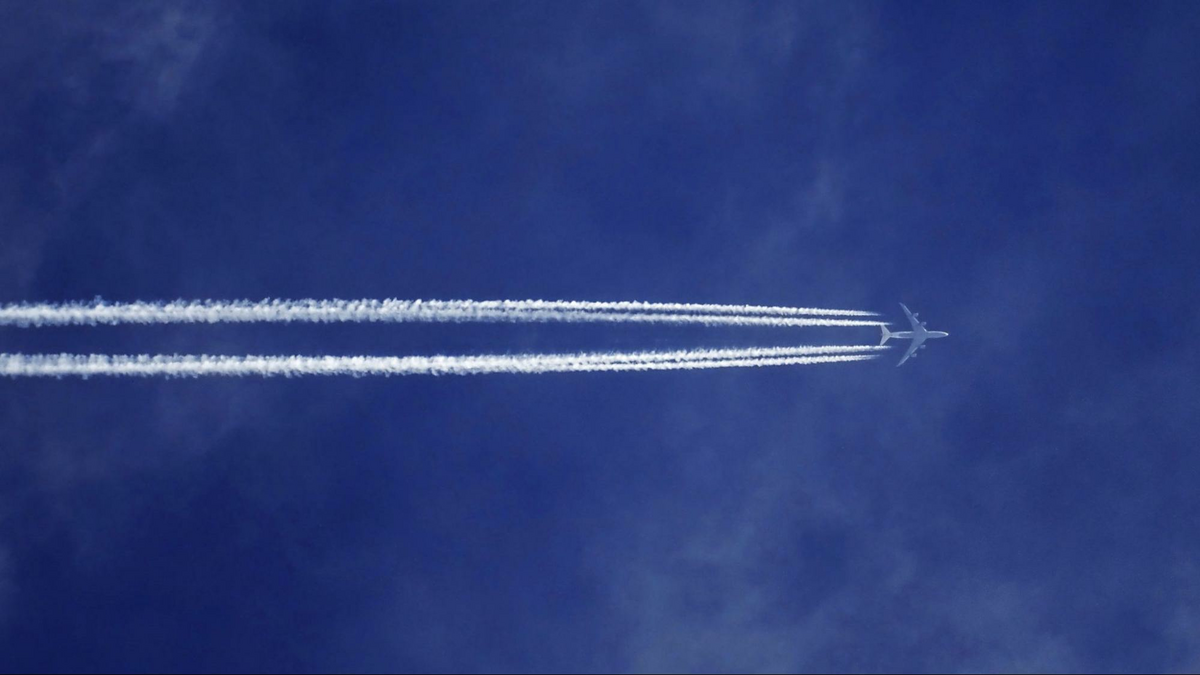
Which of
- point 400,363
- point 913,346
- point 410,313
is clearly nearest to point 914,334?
point 913,346

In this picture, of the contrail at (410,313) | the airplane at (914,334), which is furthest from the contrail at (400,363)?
the airplane at (914,334)

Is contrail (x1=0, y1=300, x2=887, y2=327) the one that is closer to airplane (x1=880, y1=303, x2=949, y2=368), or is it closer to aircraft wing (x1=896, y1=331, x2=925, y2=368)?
airplane (x1=880, y1=303, x2=949, y2=368)

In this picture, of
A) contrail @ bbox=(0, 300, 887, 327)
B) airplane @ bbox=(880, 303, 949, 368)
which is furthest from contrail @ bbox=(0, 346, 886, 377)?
airplane @ bbox=(880, 303, 949, 368)

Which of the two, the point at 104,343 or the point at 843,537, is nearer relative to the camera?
the point at 104,343

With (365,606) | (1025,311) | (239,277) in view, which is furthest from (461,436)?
(1025,311)

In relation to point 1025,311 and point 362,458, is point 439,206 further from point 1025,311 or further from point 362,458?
point 1025,311

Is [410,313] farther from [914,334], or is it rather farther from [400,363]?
[914,334]
